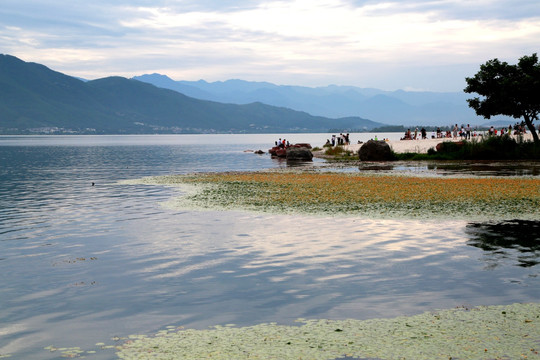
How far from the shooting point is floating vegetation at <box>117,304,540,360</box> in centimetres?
1100

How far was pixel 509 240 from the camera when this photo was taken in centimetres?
2198

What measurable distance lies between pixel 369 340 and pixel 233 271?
7102 millimetres

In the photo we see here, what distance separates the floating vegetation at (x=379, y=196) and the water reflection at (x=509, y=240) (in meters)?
2.39

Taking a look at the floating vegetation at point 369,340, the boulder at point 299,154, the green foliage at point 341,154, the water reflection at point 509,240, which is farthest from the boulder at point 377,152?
the floating vegetation at point 369,340

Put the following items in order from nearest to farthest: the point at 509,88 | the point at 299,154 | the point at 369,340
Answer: the point at 369,340 → the point at 509,88 → the point at 299,154

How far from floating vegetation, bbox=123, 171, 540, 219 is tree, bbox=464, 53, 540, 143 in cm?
3061

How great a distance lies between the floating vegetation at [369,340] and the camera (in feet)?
36.1

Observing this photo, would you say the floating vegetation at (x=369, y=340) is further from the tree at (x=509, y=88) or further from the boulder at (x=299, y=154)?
the boulder at (x=299, y=154)

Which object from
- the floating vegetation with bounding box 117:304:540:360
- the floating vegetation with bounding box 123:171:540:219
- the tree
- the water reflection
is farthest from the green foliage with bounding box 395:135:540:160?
the floating vegetation with bounding box 117:304:540:360

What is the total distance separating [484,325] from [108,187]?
4105 cm

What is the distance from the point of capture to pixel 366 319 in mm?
13133

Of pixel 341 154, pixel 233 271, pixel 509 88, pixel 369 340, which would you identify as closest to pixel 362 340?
pixel 369 340

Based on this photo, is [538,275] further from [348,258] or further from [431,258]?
[348,258]

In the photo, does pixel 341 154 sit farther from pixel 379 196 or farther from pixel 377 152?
pixel 379 196
